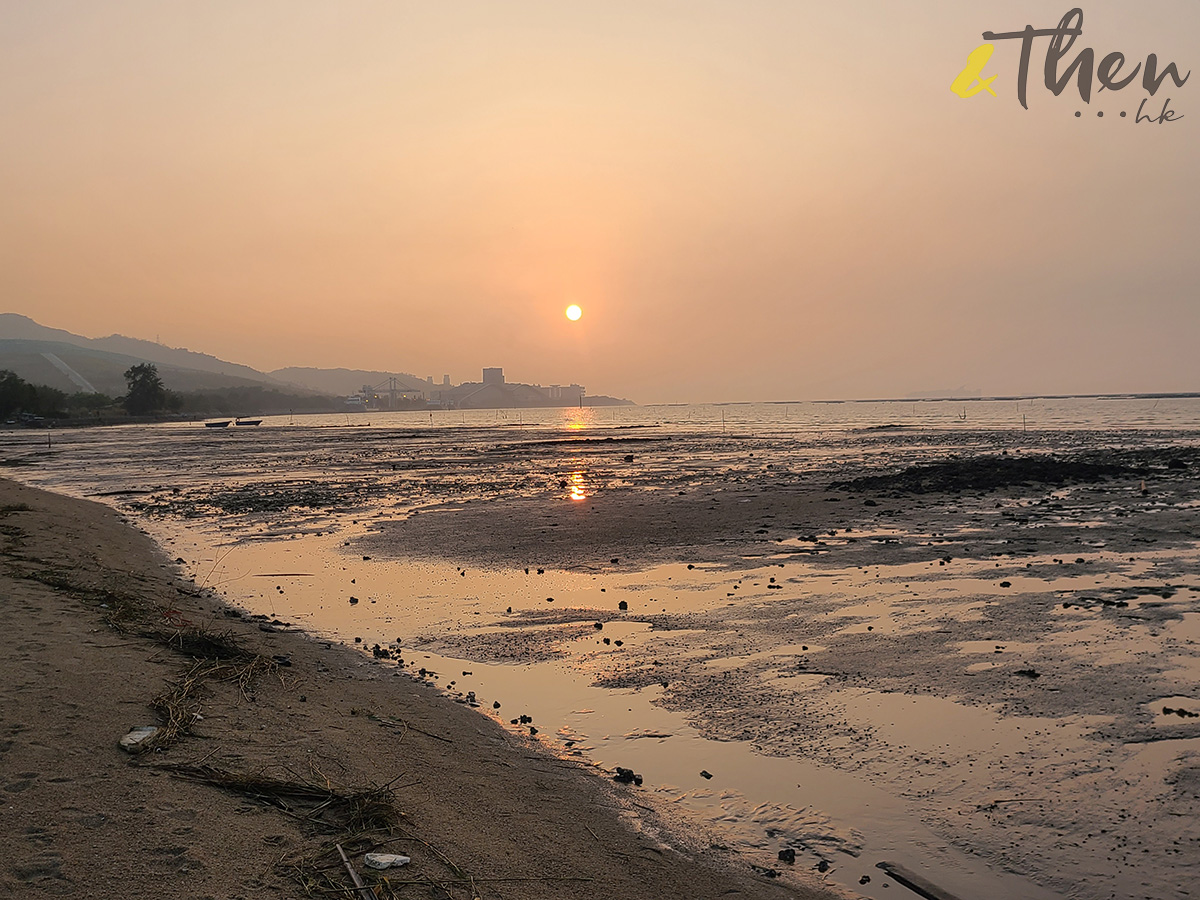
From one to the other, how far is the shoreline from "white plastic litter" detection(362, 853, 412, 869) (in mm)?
75

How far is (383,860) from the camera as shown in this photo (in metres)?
5.57

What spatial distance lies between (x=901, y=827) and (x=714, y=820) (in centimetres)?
154

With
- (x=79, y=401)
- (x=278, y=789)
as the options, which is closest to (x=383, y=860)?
(x=278, y=789)

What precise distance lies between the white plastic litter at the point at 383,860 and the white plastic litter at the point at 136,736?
2.79 m

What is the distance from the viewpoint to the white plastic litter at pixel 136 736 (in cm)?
700

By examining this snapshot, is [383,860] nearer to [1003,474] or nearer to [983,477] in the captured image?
[983,477]

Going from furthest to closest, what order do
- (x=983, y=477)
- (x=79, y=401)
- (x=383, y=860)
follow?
(x=79, y=401), (x=983, y=477), (x=383, y=860)

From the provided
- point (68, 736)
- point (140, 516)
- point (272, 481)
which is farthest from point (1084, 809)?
point (272, 481)

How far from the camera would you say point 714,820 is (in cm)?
695

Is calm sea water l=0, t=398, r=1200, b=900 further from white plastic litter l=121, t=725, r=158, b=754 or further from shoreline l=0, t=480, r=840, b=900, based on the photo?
white plastic litter l=121, t=725, r=158, b=754

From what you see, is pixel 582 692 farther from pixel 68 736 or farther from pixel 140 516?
pixel 140 516

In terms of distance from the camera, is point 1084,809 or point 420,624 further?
point 420,624

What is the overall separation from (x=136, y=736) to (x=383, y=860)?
10.2 feet

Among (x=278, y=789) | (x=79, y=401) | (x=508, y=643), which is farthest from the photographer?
(x=79, y=401)
